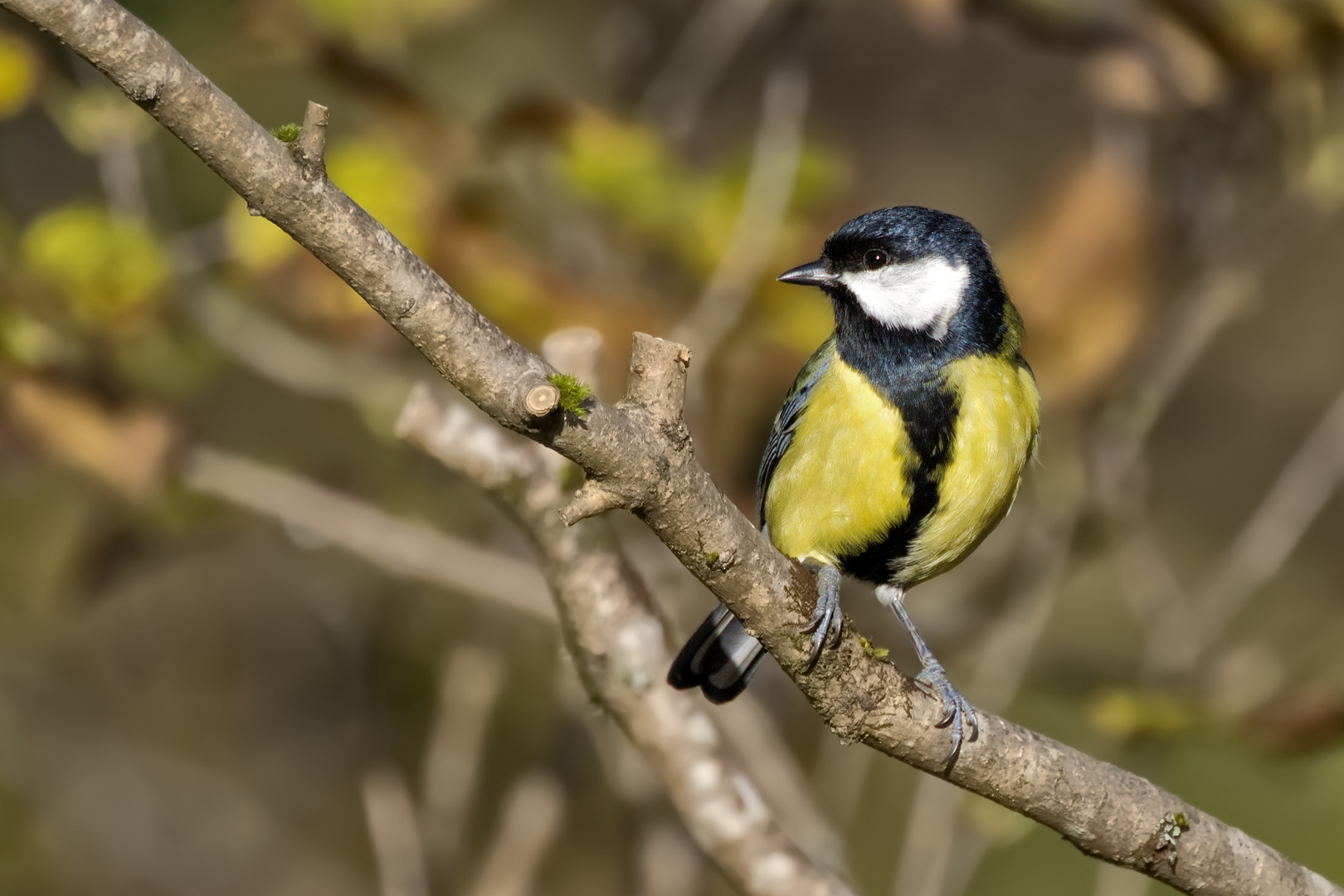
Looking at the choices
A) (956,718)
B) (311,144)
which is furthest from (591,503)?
(956,718)

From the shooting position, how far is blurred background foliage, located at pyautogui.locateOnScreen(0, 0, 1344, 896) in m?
3.12

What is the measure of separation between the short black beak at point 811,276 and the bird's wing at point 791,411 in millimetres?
130

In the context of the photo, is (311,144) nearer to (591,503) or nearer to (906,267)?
Answer: (591,503)

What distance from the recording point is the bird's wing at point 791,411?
276 cm

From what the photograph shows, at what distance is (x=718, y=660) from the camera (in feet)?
8.68

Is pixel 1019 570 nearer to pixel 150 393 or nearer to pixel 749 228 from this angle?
pixel 749 228

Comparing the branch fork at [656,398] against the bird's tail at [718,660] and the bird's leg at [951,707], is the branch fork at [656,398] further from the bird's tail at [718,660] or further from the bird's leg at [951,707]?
the bird's tail at [718,660]

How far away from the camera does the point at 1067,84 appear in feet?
19.9

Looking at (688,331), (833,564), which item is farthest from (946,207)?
(833,564)

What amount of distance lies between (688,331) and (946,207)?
293 centimetres

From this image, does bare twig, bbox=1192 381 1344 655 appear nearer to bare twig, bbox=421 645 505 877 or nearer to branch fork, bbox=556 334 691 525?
bare twig, bbox=421 645 505 877

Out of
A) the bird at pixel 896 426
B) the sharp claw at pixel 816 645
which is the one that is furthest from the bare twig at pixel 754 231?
the sharp claw at pixel 816 645

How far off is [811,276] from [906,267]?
0.69 ft

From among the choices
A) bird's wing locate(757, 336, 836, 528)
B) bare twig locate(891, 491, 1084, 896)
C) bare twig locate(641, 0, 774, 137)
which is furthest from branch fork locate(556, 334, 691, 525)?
bare twig locate(891, 491, 1084, 896)
